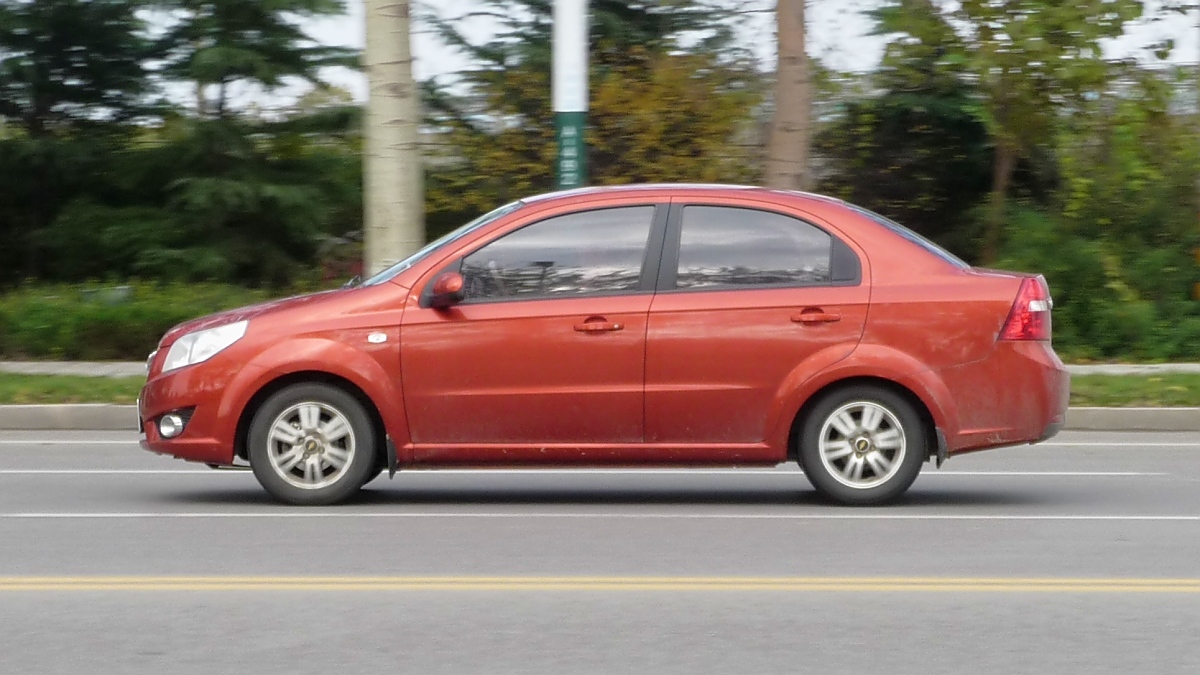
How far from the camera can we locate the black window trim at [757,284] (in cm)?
887

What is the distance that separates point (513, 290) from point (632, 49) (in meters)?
12.4

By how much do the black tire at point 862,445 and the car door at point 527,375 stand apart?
94 centimetres

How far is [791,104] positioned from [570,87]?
11.1 ft

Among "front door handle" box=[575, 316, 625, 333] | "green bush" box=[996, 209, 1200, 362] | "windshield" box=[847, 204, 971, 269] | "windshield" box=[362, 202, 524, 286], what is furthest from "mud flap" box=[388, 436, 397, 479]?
"green bush" box=[996, 209, 1200, 362]

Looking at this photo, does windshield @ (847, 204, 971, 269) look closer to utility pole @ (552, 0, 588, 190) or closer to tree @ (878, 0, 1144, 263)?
utility pole @ (552, 0, 588, 190)

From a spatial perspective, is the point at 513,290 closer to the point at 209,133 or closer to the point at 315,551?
the point at 315,551

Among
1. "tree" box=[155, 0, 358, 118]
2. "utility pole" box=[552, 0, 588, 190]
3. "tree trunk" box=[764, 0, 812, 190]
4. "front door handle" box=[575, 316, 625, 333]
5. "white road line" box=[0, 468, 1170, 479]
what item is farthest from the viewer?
"tree" box=[155, 0, 358, 118]

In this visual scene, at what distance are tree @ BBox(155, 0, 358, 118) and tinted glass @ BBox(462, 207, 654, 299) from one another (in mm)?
11567

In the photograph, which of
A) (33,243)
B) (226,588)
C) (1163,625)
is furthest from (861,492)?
(33,243)

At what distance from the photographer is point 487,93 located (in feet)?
69.5

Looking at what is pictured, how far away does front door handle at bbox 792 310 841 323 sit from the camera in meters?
8.80

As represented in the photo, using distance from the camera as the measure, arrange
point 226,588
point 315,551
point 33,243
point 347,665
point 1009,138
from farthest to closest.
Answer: point 33,243 → point 1009,138 → point 315,551 → point 226,588 → point 347,665

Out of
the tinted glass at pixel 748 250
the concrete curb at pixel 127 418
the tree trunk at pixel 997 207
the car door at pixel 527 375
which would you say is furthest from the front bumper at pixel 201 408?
the tree trunk at pixel 997 207

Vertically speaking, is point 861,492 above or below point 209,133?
below
